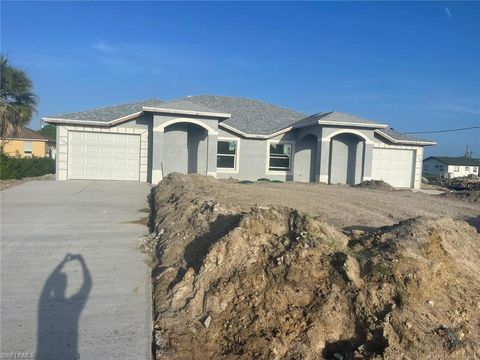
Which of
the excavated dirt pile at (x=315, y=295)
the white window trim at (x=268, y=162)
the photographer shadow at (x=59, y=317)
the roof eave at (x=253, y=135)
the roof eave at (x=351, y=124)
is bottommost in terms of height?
the photographer shadow at (x=59, y=317)

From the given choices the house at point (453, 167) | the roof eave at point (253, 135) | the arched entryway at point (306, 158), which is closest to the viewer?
the roof eave at point (253, 135)

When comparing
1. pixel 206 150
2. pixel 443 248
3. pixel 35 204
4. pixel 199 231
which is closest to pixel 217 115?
pixel 206 150

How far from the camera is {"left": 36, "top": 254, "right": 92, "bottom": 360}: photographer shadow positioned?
13.7 ft

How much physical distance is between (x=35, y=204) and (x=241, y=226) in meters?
8.91

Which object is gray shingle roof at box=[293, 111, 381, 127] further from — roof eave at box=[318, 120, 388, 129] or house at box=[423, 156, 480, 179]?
house at box=[423, 156, 480, 179]

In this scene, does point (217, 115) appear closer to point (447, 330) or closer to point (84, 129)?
point (84, 129)

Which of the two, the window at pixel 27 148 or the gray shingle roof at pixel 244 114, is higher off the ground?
the gray shingle roof at pixel 244 114

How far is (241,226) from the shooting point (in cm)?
602

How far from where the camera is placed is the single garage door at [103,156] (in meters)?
21.1

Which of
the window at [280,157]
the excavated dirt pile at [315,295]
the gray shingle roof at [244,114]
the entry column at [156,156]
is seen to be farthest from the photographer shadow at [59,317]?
the window at [280,157]

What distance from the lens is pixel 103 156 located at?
2133cm

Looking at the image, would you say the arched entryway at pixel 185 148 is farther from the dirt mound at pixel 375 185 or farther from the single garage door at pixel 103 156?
the dirt mound at pixel 375 185

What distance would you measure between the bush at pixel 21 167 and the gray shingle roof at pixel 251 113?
10.7m

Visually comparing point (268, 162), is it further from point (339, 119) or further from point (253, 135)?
point (339, 119)
